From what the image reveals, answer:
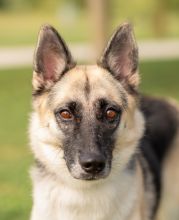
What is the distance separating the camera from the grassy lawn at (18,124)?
7680 millimetres

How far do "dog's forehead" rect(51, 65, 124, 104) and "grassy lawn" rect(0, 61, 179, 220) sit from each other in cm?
148

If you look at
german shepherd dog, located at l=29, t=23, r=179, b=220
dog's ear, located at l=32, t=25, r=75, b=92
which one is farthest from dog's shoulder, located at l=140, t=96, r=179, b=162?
dog's ear, located at l=32, t=25, r=75, b=92

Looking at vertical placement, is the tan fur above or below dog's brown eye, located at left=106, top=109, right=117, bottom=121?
below

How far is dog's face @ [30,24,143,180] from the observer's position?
16.6ft

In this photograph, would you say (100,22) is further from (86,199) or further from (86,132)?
(86,132)

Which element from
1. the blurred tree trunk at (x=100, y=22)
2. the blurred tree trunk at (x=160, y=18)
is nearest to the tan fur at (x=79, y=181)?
the blurred tree trunk at (x=100, y=22)

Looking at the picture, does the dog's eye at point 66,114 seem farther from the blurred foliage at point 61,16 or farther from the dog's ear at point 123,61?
the blurred foliage at point 61,16

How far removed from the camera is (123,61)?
571cm

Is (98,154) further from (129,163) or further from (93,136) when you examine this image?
(129,163)

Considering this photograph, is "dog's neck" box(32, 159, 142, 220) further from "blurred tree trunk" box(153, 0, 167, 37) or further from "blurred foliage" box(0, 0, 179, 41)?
"blurred foliage" box(0, 0, 179, 41)

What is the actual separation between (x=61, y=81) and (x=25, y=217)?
221 cm

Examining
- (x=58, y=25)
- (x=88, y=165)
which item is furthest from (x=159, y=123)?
(x=58, y=25)

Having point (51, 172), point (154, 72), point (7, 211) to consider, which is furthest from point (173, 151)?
point (154, 72)

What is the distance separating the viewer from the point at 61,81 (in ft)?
18.1
